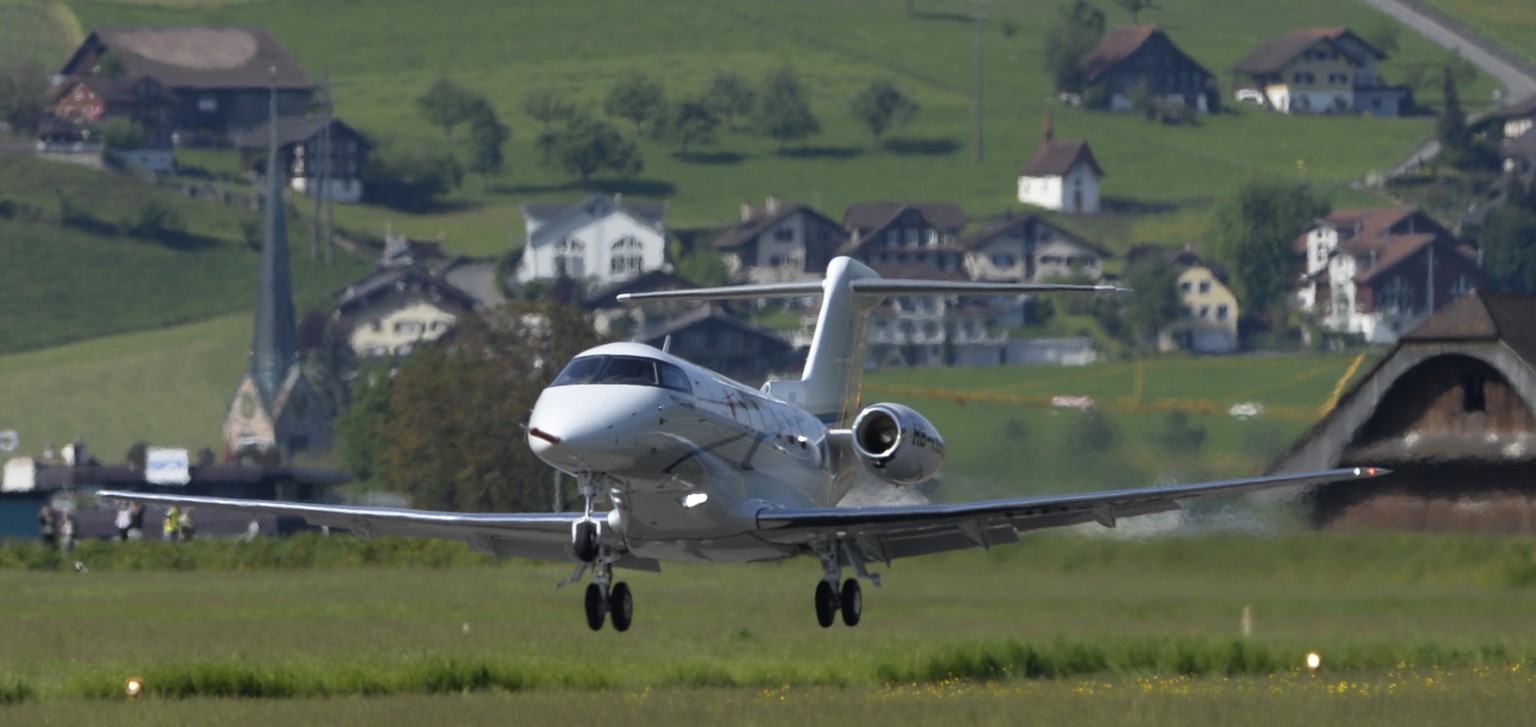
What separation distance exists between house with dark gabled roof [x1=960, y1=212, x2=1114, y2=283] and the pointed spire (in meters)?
52.9

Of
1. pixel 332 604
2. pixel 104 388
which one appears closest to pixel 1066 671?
pixel 332 604

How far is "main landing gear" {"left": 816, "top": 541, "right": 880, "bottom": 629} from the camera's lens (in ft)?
107

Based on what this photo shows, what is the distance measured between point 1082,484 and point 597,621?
21947 millimetres

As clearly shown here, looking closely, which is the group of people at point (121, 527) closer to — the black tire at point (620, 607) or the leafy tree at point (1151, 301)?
the black tire at point (620, 607)

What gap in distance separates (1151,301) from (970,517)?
482 feet

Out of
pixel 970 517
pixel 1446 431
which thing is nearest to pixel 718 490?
pixel 970 517

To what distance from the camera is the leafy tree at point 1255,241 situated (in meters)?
194

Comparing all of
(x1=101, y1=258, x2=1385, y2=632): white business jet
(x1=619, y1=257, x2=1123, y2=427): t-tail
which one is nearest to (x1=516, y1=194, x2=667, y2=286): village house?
(x1=619, y1=257, x2=1123, y2=427): t-tail

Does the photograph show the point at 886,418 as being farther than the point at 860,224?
No

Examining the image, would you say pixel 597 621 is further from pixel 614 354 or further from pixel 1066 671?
pixel 1066 671

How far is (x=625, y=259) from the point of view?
196125mm

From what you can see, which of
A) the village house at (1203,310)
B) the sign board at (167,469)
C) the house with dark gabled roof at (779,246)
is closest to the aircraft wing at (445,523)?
the sign board at (167,469)

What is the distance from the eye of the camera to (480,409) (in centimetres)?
8906

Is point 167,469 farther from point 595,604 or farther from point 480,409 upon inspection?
point 595,604
